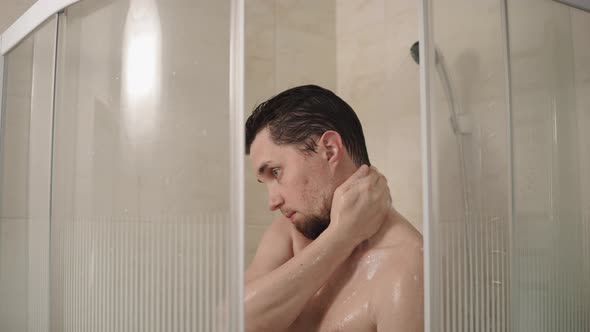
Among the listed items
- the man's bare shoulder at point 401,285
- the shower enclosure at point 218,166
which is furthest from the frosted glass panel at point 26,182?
the man's bare shoulder at point 401,285

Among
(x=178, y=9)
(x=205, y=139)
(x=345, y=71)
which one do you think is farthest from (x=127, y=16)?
(x=345, y=71)

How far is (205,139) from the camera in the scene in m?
0.85

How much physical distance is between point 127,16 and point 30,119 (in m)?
0.36

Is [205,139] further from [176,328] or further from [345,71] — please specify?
[345,71]

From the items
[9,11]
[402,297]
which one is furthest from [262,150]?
[9,11]

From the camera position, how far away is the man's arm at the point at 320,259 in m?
1.02

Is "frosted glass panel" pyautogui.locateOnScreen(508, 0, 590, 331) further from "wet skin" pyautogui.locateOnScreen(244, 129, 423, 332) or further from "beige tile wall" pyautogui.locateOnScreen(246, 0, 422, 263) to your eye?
"beige tile wall" pyautogui.locateOnScreen(246, 0, 422, 263)

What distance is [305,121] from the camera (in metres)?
1.19

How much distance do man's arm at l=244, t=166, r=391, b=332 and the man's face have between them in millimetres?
62

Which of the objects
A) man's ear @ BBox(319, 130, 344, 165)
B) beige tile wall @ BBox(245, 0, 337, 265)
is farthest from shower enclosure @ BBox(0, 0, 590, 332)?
beige tile wall @ BBox(245, 0, 337, 265)

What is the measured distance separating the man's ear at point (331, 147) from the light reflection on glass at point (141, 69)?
410 mm

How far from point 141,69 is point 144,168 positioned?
155 millimetres

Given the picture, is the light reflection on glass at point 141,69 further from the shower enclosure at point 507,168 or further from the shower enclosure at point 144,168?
the shower enclosure at point 507,168

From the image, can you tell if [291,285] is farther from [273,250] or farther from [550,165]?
[550,165]
